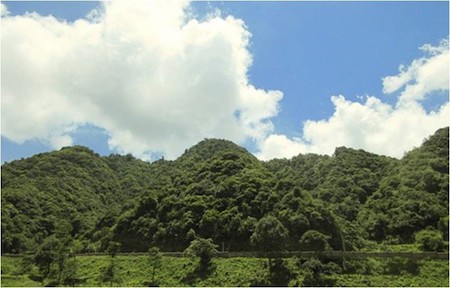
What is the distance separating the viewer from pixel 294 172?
98.9 metres

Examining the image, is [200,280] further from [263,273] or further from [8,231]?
[8,231]

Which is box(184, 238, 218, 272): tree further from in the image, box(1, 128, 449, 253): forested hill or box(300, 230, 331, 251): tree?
box(300, 230, 331, 251): tree

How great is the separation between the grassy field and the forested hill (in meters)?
5.65

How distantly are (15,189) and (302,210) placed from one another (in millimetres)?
54205

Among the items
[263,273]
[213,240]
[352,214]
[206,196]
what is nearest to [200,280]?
[263,273]

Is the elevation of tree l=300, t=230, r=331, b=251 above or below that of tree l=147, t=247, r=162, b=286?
above

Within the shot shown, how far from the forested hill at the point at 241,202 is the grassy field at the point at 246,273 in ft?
18.5

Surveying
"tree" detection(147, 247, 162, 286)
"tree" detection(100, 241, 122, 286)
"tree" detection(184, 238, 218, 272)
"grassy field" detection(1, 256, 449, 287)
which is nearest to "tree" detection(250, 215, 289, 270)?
"grassy field" detection(1, 256, 449, 287)

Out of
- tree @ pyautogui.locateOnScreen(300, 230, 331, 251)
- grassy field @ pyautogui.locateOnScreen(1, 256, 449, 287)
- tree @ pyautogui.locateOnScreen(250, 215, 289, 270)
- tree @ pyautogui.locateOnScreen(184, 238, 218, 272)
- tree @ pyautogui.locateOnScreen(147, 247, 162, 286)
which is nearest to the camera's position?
grassy field @ pyautogui.locateOnScreen(1, 256, 449, 287)

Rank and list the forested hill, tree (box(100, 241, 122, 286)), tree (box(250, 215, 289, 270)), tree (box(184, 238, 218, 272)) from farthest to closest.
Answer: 1. the forested hill
2. tree (box(184, 238, 218, 272))
3. tree (box(100, 241, 122, 286))
4. tree (box(250, 215, 289, 270))

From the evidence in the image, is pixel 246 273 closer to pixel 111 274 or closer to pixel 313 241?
pixel 313 241

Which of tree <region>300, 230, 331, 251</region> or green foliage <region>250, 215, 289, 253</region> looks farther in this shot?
tree <region>300, 230, 331, 251</region>

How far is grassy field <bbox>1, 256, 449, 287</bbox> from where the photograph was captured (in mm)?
45713

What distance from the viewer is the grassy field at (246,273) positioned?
4571 cm
